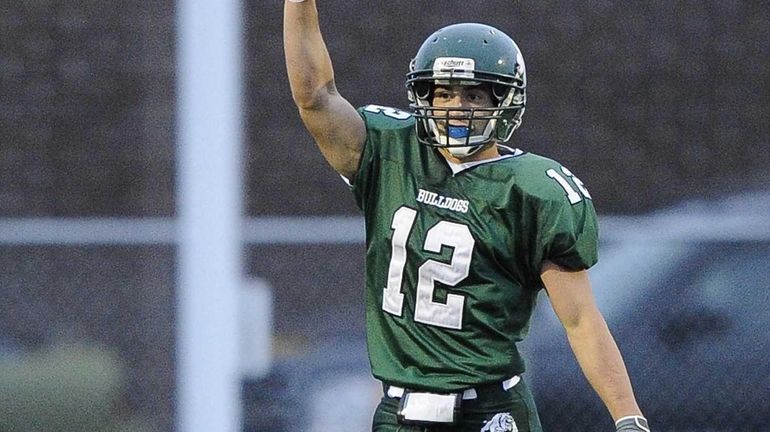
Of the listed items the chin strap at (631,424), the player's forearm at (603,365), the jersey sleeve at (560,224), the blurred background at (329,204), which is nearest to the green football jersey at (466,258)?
the jersey sleeve at (560,224)

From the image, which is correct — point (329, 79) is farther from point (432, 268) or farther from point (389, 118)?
point (432, 268)

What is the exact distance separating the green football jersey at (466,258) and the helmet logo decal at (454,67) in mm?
203

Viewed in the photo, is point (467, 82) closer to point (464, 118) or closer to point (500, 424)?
point (464, 118)

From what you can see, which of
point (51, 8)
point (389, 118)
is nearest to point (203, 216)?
point (51, 8)

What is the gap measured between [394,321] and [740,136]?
3832 mm

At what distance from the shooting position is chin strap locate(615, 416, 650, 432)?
10.6 feet

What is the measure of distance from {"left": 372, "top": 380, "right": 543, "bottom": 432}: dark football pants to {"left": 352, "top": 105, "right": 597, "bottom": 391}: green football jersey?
4 centimetres

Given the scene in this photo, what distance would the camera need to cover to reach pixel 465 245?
3.29m

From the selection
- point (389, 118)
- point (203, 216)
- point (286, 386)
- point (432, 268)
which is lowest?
point (286, 386)

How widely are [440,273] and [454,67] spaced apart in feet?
1.44

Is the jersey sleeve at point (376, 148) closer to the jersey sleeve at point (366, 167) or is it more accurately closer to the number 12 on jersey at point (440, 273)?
the jersey sleeve at point (366, 167)

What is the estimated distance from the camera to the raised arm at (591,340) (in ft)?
10.7

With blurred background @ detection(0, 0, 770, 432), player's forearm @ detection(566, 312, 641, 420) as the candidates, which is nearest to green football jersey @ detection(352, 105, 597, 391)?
player's forearm @ detection(566, 312, 641, 420)

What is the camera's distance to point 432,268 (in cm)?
330
